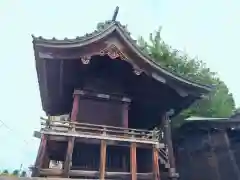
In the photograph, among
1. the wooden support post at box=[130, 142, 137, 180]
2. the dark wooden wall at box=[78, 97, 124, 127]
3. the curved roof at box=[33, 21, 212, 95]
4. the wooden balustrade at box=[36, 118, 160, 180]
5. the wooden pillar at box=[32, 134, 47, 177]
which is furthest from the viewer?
the dark wooden wall at box=[78, 97, 124, 127]

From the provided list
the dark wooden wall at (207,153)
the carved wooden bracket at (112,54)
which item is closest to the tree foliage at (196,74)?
the dark wooden wall at (207,153)

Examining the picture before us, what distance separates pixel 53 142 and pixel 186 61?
14781 millimetres

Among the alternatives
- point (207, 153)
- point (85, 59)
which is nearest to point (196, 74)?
point (207, 153)

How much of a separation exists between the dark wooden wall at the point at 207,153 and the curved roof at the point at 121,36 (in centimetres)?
335

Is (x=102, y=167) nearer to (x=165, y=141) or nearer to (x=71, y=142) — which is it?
(x=71, y=142)

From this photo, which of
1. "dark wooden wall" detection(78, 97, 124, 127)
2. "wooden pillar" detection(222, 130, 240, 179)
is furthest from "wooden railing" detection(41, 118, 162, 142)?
"wooden pillar" detection(222, 130, 240, 179)

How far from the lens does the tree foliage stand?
18.9 metres

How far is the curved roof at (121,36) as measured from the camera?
30.9 ft

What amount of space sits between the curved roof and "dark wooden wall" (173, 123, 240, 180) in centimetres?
335

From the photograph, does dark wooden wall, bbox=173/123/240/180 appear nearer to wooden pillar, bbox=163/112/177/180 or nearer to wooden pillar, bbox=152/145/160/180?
wooden pillar, bbox=163/112/177/180

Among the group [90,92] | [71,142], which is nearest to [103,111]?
[90,92]

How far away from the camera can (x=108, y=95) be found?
35.9 feet

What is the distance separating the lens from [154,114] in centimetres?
1250

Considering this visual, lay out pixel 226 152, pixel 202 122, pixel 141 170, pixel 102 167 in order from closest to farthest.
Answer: pixel 102 167 → pixel 141 170 → pixel 226 152 → pixel 202 122
